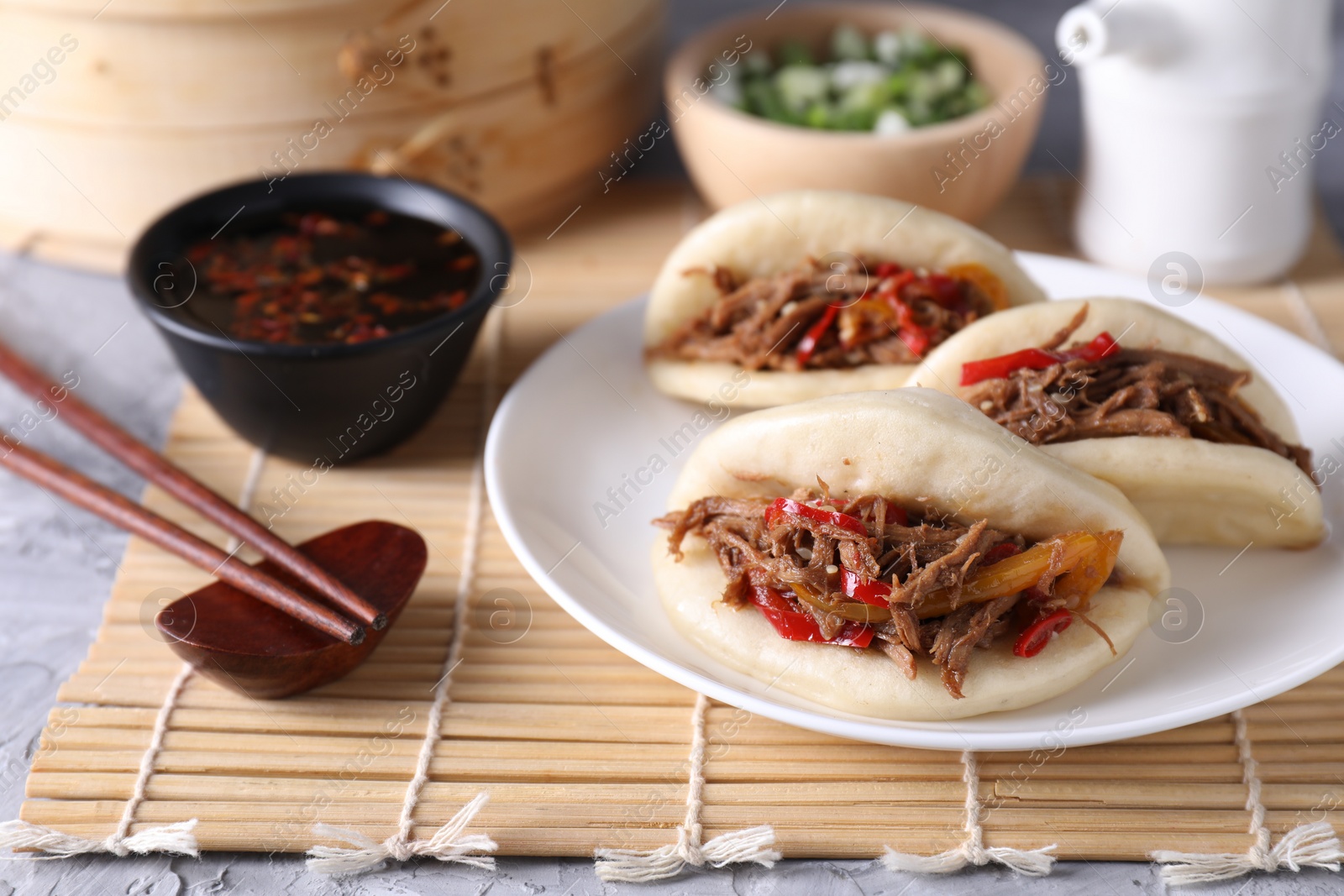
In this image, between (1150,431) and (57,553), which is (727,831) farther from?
(57,553)

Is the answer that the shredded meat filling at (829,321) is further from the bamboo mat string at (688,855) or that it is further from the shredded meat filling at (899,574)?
the bamboo mat string at (688,855)

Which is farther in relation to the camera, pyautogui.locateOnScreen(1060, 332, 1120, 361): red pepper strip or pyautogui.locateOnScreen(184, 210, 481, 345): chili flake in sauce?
pyautogui.locateOnScreen(184, 210, 481, 345): chili flake in sauce

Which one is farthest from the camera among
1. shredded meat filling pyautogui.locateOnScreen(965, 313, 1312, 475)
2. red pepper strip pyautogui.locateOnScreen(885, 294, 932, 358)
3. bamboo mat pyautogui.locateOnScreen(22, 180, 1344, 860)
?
red pepper strip pyautogui.locateOnScreen(885, 294, 932, 358)

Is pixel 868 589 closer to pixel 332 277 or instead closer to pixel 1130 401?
pixel 1130 401

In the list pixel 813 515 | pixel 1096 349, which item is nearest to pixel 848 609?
pixel 813 515

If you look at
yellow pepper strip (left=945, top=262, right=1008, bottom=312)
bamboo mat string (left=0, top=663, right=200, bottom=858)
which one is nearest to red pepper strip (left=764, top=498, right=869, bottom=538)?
yellow pepper strip (left=945, top=262, right=1008, bottom=312)

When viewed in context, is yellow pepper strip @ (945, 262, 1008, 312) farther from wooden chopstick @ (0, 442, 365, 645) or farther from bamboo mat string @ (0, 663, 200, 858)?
bamboo mat string @ (0, 663, 200, 858)
